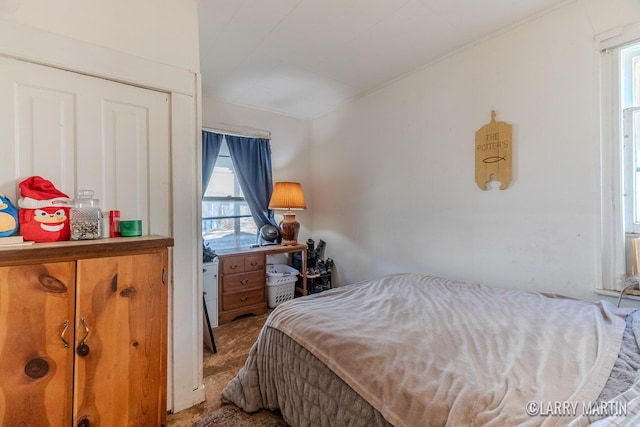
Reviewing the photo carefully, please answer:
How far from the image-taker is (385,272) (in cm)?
306

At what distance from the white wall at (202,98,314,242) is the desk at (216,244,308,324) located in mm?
847

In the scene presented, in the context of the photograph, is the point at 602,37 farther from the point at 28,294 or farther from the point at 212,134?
the point at 212,134

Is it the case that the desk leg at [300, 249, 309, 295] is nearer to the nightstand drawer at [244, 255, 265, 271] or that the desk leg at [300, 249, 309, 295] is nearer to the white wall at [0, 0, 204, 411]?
the nightstand drawer at [244, 255, 265, 271]

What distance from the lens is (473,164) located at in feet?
7.52

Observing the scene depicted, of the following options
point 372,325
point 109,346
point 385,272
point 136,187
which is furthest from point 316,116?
point 109,346

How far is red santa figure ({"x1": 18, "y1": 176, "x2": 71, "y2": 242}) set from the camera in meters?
1.15

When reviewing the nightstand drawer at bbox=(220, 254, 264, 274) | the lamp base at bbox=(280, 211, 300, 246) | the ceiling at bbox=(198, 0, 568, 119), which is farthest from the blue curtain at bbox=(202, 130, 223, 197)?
the lamp base at bbox=(280, 211, 300, 246)

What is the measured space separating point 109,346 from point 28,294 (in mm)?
326

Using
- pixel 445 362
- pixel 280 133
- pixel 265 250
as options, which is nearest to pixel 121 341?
pixel 445 362

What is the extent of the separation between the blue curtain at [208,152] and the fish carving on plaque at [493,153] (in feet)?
8.72

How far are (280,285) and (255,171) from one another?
4.69 ft

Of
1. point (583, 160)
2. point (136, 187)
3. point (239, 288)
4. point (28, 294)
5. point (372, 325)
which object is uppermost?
point (583, 160)

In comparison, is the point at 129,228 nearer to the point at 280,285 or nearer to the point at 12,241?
the point at 12,241

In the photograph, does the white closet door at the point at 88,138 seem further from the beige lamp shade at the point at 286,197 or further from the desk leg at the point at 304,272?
the desk leg at the point at 304,272
